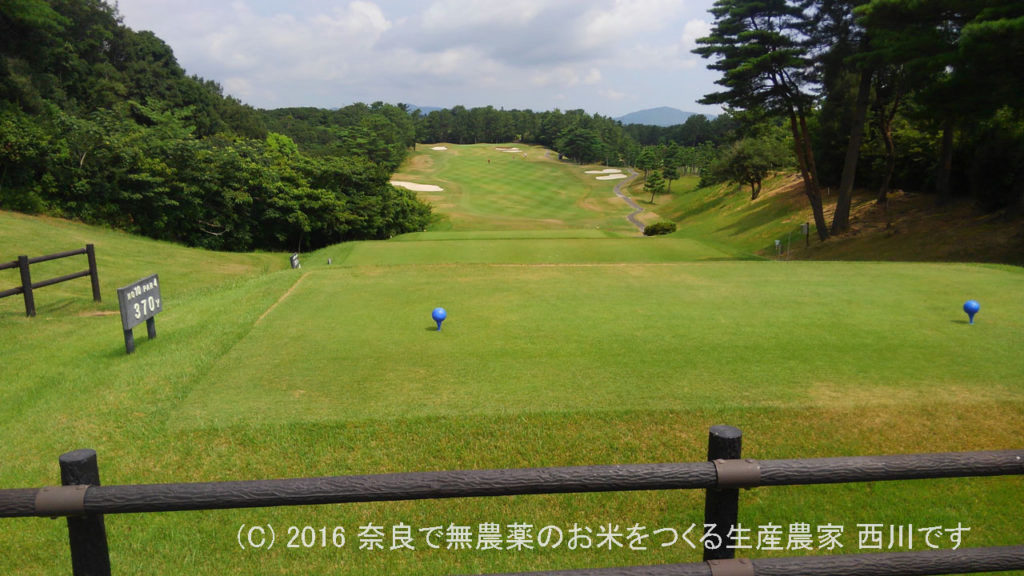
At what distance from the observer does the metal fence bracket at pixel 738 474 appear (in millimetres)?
2436

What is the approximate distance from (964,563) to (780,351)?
19.5ft

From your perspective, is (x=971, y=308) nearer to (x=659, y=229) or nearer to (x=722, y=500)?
(x=722, y=500)

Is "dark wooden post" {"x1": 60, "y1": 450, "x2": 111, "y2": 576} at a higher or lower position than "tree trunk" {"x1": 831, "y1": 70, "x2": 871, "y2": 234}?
lower

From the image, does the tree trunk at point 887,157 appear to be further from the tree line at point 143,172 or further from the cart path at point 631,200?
the tree line at point 143,172

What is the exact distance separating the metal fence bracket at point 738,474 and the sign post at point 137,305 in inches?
315

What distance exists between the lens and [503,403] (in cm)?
649

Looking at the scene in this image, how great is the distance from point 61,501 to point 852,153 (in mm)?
30647

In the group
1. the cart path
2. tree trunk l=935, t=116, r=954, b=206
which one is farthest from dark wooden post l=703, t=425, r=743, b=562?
the cart path

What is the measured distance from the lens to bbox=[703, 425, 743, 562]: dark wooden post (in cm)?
250

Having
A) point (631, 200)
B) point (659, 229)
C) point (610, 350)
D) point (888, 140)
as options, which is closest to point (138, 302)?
point (610, 350)

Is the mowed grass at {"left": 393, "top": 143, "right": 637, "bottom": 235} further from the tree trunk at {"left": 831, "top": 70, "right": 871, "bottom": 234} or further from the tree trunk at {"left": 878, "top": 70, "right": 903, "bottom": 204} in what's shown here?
the tree trunk at {"left": 831, "top": 70, "right": 871, "bottom": 234}

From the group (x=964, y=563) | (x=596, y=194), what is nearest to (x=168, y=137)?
(x=964, y=563)

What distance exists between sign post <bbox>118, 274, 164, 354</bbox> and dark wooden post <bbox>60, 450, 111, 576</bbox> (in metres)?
6.46

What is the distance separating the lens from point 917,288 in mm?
11875
